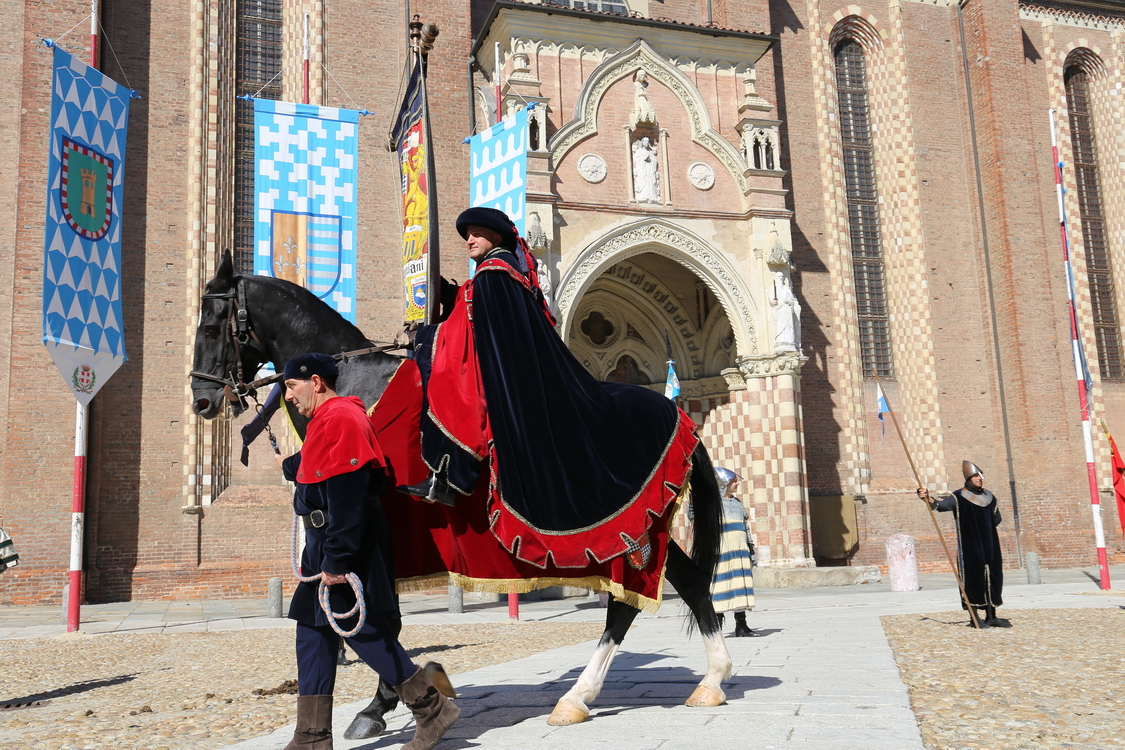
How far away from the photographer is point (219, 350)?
5051 millimetres

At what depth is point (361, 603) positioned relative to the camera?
12.4 feet

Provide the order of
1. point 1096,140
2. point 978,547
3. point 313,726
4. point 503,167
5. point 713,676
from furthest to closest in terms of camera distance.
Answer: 1. point 1096,140
2. point 503,167
3. point 978,547
4. point 713,676
5. point 313,726

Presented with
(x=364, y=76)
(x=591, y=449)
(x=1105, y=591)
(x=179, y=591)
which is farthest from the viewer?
(x=364, y=76)

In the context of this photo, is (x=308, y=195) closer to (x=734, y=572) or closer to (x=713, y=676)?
(x=734, y=572)

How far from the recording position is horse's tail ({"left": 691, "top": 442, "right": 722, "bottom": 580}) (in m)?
5.07

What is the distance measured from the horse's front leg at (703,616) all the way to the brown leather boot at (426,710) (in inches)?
56.3

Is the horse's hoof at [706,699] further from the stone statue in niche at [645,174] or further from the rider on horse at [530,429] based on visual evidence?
the stone statue in niche at [645,174]

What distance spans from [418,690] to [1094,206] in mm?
26559

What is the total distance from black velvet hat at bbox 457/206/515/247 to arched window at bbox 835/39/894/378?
752 inches

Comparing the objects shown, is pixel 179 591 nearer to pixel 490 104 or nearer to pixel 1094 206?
pixel 490 104

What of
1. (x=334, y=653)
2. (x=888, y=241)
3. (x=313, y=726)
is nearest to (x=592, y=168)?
(x=888, y=241)

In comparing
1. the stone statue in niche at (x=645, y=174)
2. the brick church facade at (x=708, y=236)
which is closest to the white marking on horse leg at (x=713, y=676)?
the brick church facade at (x=708, y=236)

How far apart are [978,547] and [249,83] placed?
1671 cm

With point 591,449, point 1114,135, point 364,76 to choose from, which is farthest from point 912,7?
point 591,449
